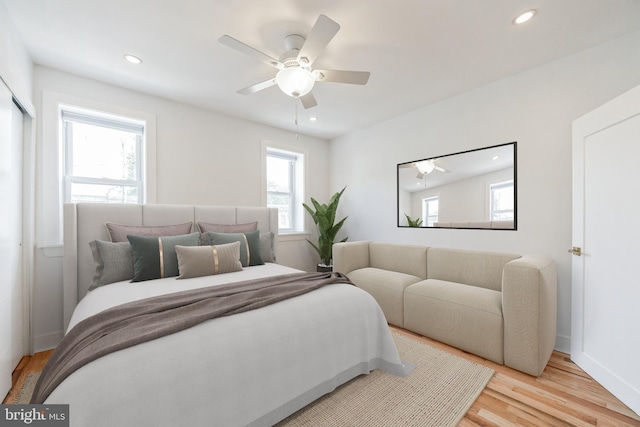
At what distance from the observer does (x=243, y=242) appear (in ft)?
9.00

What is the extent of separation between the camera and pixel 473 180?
296cm

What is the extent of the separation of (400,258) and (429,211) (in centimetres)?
73

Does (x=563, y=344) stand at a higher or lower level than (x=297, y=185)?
lower

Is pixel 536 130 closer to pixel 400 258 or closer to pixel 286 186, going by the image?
pixel 400 258

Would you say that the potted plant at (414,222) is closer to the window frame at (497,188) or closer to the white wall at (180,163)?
the window frame at (497,188)

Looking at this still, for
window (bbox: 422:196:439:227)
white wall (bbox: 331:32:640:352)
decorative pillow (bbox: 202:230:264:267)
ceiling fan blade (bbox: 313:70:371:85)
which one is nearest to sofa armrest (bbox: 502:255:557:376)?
white wall (bbox: 331:32:640:352)

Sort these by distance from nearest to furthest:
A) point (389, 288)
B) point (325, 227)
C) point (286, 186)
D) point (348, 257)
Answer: point (389, 288) < point (348, 257) < point (325, 227) < point (286, 186)

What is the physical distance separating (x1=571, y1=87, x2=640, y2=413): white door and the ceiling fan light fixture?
6.71 ft

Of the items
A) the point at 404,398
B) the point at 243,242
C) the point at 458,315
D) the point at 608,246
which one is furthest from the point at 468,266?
the point at 243,242

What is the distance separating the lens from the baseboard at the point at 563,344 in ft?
7.43

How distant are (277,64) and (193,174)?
1.97m

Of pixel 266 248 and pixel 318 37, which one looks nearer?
pixel 318 37

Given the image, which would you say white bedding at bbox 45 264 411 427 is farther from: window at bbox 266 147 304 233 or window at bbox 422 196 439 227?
window at bbox 266 147 304 233

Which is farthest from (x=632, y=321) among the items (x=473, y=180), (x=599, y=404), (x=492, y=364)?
(x=473, y=180)
